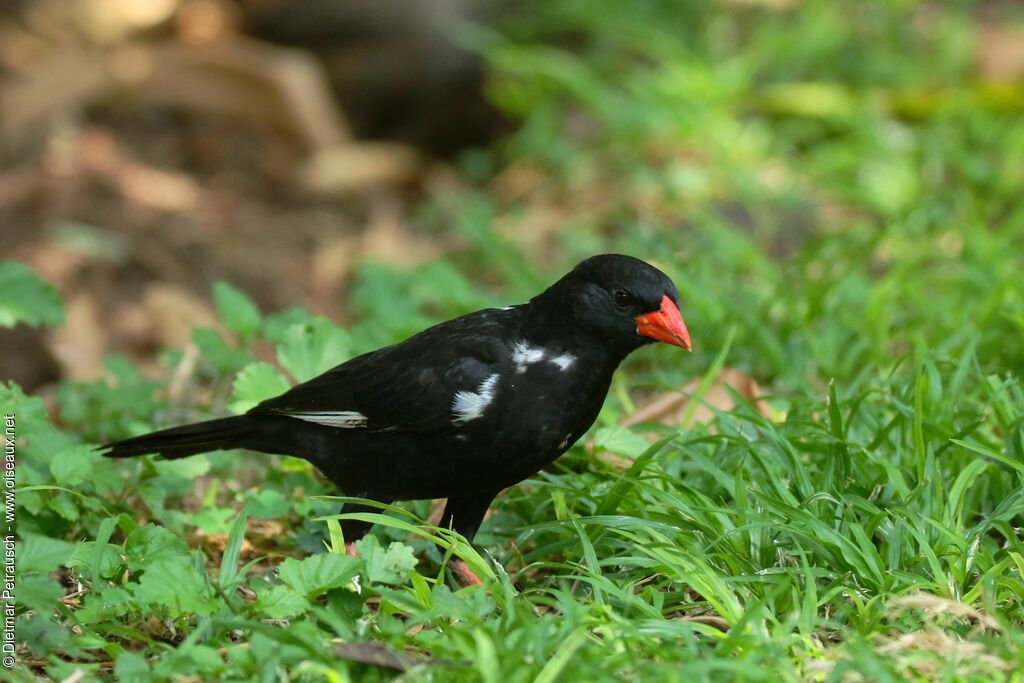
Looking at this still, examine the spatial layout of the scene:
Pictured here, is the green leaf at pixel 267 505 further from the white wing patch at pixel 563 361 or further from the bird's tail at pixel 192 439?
the white wing patch at pixel 563 361

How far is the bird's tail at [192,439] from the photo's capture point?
347 cm

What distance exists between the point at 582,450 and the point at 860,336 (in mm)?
1533

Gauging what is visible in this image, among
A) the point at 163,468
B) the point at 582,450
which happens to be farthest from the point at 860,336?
the point at 163,468

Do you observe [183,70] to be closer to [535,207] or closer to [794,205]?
[535,207]

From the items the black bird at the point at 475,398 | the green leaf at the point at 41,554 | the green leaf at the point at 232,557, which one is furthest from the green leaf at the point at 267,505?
the green leaf at the point at 41,554

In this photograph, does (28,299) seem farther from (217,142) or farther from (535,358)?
(217,142)

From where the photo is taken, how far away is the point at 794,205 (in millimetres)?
6488

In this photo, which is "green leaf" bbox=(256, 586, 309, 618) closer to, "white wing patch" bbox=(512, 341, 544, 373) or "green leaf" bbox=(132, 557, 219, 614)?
"green leaf" bbox=(132, 557, 219, 614)

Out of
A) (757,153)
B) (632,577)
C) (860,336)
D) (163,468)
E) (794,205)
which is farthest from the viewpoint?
(757,153)

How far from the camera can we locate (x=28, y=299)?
3.77 metres

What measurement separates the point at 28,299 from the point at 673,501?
209cm

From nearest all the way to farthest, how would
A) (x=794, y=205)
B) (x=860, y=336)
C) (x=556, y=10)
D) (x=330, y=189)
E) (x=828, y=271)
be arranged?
(x=860, y=336) → (x=828, y=271) → (x=794, y=205) → (x=330, y=189) → (x=556, y=10)

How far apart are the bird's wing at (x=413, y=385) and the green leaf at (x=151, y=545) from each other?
54 cm

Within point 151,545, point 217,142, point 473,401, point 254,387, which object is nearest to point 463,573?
point 473,401
